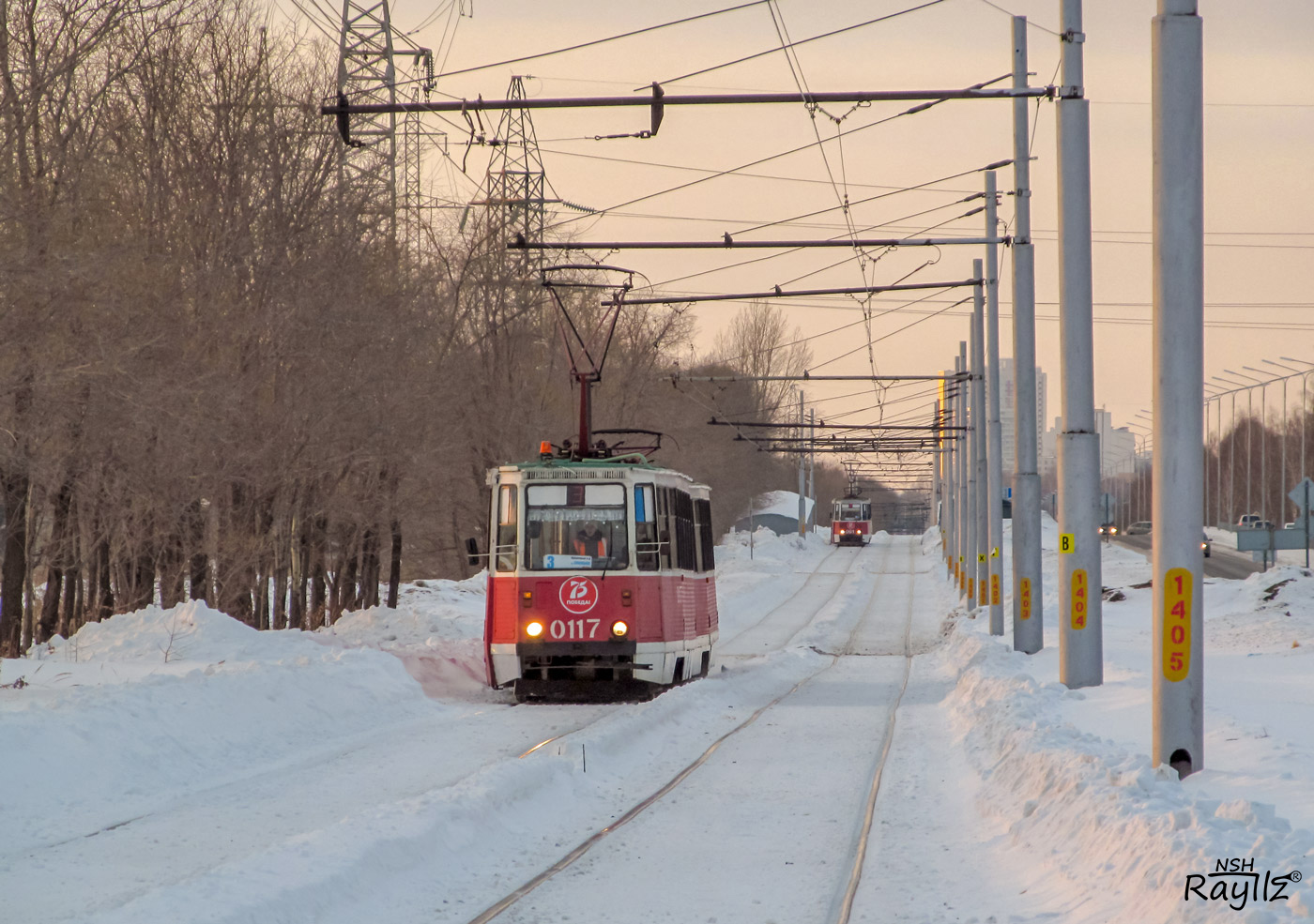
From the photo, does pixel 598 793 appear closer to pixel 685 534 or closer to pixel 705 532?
pixel 685 534

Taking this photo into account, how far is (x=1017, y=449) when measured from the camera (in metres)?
22.7

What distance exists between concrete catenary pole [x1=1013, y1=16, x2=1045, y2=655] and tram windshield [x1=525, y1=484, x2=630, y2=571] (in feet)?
23.6

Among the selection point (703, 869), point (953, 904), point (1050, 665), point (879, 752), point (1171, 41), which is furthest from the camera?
point (1050, 665)

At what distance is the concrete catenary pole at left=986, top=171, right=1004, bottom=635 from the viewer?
92.6 feet

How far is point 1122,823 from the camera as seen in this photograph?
8.03 meters

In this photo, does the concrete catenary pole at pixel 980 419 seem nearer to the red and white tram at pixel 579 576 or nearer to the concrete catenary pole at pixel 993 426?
the concrete catenary pole at pixel 993 426

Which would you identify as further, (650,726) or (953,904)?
(650,726)

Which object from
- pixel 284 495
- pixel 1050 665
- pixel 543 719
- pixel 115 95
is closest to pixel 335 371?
pixel 284 495

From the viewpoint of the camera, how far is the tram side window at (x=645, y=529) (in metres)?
18.4

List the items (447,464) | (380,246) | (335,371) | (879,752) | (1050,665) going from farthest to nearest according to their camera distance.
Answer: (447,464), (380,246), (335,371), (1050,665), (879,752)

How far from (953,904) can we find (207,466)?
57.6 feet

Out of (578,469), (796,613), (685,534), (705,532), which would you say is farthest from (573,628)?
(796,613)

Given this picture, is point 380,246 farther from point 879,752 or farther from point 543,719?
point 879,752

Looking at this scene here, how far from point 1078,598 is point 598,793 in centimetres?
786
